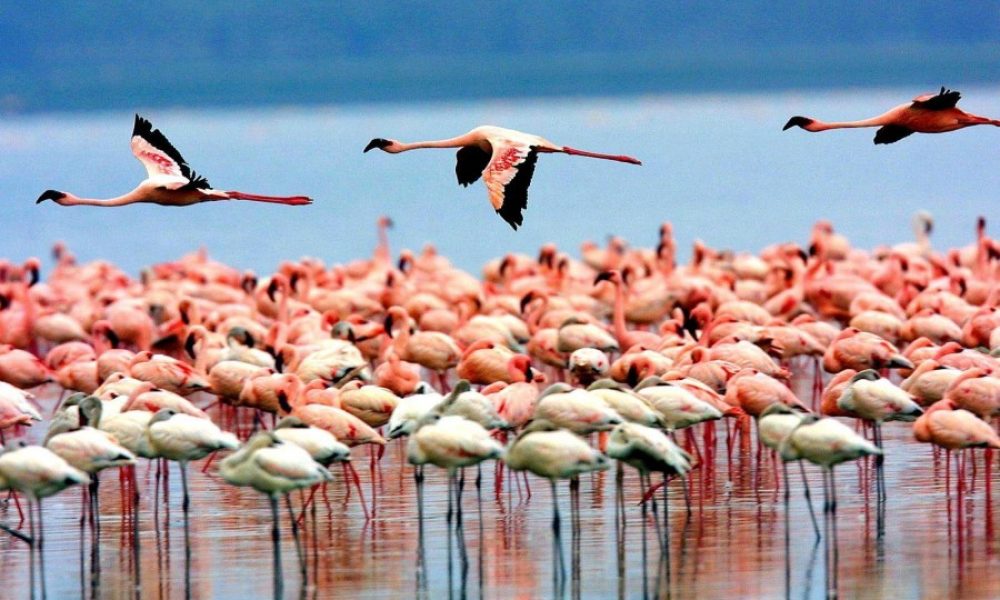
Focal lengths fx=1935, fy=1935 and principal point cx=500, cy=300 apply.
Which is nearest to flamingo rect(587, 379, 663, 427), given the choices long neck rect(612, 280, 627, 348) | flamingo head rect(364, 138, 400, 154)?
flamingo head rect(364, 138, 400, 154)

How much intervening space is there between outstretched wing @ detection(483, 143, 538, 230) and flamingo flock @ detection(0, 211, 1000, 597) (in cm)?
→ 105

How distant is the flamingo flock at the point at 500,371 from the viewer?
9.22m

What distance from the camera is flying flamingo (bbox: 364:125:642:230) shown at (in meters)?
11.2

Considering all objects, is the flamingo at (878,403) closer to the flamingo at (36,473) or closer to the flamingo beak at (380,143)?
the flamingo beak at (380,143)

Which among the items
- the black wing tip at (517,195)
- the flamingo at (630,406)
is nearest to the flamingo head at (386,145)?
the black wing tip at (517,195)

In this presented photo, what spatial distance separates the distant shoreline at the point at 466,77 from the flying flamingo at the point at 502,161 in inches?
3264

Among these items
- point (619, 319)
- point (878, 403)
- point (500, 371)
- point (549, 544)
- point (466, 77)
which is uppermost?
point (466, 77)

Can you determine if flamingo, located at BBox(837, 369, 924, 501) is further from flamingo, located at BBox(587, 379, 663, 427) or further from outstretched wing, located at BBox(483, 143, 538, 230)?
outstretched wing, located at BBox(483, 143, 538, 230)

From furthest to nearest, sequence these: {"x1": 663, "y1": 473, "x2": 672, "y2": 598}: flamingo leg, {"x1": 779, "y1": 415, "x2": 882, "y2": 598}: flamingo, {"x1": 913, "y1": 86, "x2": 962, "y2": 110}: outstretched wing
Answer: {"x1": 913, "y1": 86, "x2": 962, "y2": 110}: outstretched wing, {"x1": 663, "y1": 473, "x2": 672, "y2": 598}: flamingo leg, {"x1": 779, "y1": 415, "x2": 882, "y2": 598}: flamingo

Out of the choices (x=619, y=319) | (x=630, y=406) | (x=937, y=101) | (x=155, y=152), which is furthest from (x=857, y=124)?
(x=155, y=152)

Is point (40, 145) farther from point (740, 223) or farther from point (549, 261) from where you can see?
point (549, 261)

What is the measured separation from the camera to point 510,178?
37.6ft

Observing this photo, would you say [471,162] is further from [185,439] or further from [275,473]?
[275,473]

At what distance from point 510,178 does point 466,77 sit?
9355 centimetres
